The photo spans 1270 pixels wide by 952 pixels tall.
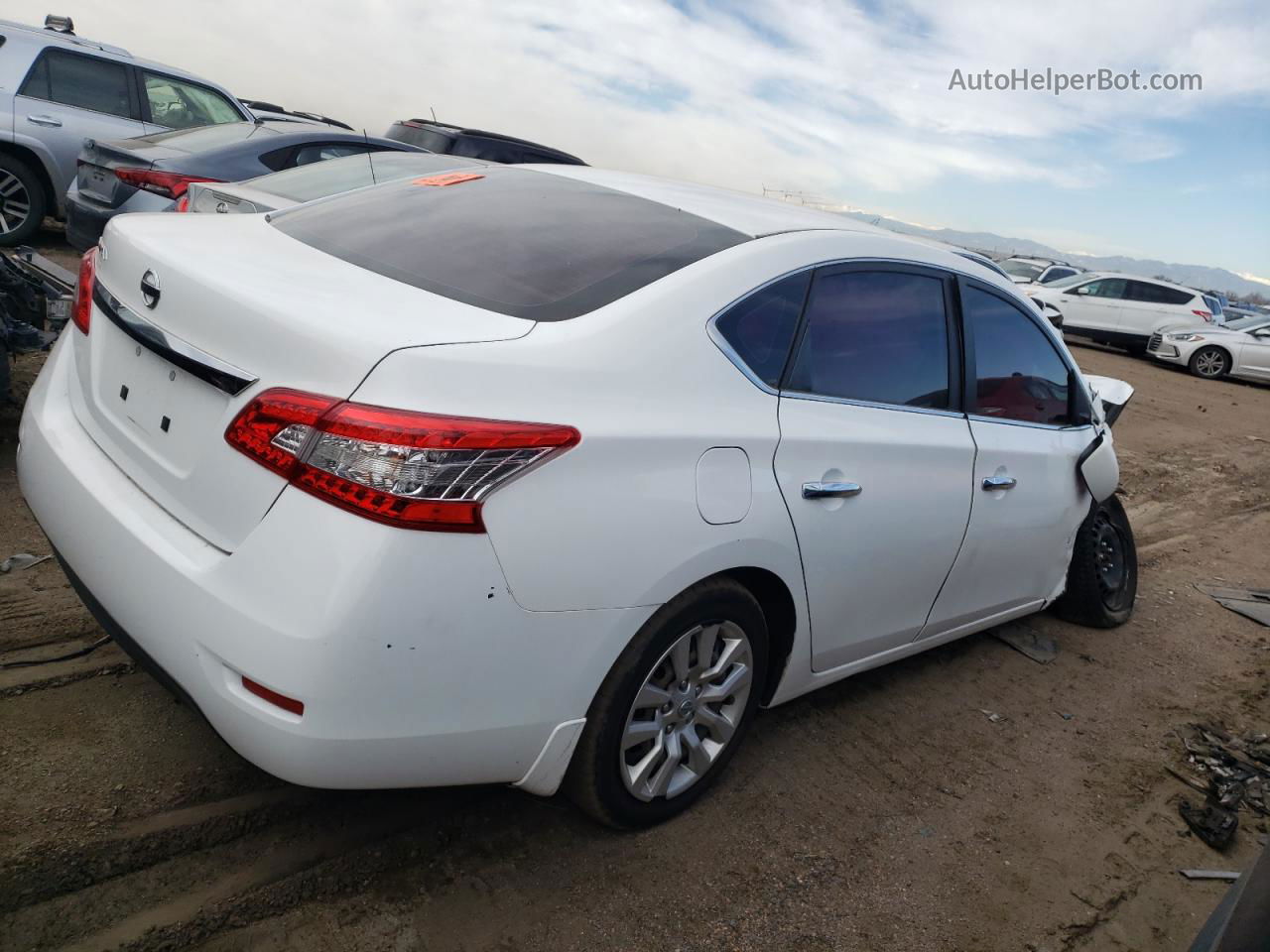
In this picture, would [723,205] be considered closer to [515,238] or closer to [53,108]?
[515,238]

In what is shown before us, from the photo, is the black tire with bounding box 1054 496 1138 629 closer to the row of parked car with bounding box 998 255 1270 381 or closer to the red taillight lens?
the red taillight lens

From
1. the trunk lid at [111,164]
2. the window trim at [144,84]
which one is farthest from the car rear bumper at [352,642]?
the window trim at [144,84]

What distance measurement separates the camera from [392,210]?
295cm

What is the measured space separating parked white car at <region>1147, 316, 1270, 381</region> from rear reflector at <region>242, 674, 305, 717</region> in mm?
19904

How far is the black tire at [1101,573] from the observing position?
460cm

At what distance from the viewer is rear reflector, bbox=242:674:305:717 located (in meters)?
1.89

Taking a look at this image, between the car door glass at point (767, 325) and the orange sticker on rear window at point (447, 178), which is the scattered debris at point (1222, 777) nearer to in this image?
the car door glass at point (767, 325)

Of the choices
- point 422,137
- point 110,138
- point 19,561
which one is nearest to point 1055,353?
point 19,561

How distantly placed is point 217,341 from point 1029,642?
151 inches

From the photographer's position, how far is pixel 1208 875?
9.84 ft

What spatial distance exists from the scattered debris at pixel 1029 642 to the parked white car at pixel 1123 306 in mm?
16847

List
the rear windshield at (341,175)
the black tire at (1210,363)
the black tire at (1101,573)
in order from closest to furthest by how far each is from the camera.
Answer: the black tire at (1101,573) → the rear windshield at (341,175) → the black tire at (1210,363)

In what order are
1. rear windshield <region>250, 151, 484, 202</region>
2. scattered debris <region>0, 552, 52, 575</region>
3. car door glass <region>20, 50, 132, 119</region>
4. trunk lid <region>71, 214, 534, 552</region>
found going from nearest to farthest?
trunk lid <region>71, 214, 534, 552</region>, scattered debris <region>0, 552, 52, 575</region>, rear windshield <region>250, 151, 484, 202</region>, car door glass <region>20, 50, 132, 119</region>

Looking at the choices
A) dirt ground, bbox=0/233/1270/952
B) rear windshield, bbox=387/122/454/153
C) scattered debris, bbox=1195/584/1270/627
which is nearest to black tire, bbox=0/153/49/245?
rear windshield, bbox=387/122/454/153
